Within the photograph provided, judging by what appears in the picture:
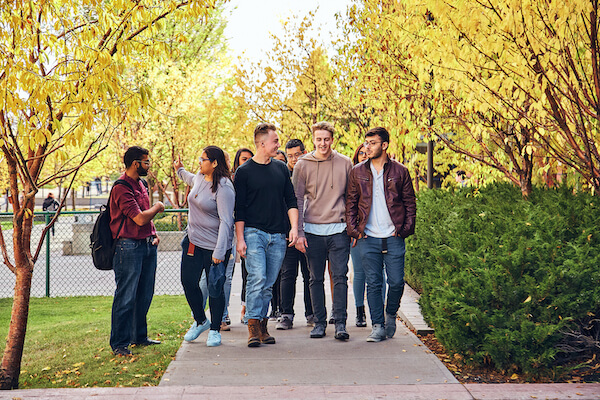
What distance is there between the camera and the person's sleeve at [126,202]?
5.92 m

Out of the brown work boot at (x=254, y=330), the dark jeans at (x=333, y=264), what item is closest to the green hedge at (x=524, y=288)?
the dark jeans at (x=333, y=264)

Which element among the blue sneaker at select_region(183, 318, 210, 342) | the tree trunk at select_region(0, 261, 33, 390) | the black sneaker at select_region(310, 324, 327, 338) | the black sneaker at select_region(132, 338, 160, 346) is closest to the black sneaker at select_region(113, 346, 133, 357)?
the black sneaker at select_region(132, 338, 160, 346)

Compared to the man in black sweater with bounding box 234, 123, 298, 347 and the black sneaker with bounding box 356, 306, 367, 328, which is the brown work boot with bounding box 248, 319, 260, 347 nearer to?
the man in black sweater with bounding box 234, 123, 298, 347

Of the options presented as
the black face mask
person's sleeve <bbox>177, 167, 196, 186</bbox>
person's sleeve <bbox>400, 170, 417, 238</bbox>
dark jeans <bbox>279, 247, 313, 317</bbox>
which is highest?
the black face mask

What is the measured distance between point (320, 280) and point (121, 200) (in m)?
2.05

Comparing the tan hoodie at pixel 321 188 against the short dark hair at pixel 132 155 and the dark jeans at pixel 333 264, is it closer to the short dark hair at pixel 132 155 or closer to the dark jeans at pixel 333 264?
the dark jeans at pixel 333 264

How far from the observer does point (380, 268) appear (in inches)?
255

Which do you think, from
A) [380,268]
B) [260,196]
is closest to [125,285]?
[260,196]

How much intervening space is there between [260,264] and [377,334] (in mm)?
1327

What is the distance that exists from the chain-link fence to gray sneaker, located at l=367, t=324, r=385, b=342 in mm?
5111

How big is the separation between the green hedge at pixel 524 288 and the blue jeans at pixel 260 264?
155 cm

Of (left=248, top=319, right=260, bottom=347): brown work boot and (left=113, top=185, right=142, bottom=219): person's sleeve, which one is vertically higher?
(left=113, top=185, right=142, bottom=219): person's sleeve

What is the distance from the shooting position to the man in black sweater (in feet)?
20.3

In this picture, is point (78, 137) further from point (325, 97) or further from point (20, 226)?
point (325, 97)
